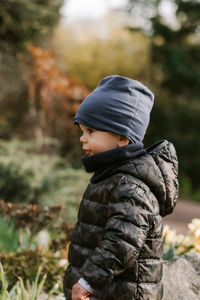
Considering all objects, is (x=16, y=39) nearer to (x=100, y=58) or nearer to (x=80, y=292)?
(x=100, y=58)

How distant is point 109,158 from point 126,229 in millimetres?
319

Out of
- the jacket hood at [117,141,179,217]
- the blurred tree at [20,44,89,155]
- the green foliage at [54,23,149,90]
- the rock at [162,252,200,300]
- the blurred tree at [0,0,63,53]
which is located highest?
the green foliage at [54,23,149,90]

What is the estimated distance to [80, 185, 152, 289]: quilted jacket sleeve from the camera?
1492 mm

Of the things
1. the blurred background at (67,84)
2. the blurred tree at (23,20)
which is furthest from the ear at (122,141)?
the blurred tree at (23,20)

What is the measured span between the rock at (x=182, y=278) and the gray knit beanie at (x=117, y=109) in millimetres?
924

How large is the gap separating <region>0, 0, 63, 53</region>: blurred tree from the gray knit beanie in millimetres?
6786

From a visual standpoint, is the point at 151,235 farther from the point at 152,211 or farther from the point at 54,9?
the point at 54,9

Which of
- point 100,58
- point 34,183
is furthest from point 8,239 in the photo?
point 100,58

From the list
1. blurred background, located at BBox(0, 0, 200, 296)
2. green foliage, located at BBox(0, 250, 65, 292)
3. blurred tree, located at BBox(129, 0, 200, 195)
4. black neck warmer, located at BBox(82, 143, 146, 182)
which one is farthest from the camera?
blurred tree, located at BBox(129, 0, 200, 195)

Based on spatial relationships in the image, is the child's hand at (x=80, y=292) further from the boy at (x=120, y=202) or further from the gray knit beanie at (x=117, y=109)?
the gray knit beanie at (x=117, y=109)

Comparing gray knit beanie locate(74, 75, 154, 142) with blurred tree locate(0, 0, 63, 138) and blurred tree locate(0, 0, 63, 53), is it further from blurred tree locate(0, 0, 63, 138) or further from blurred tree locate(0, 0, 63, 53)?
blurred tree locate(0, 0, 63, 53)

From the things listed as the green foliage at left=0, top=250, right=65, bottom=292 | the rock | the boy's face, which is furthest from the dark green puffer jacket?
the green foliage at left=0, top=250, right=65, bottom=292

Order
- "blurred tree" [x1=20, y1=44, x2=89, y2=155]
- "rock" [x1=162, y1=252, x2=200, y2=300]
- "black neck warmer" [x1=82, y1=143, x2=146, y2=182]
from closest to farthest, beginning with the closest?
"black neck warmer" [x1=82, y1=143, x2=146, y2=182] → "rock" [x1=162, y1=252, x2=200, y2=300] → "blurred tree" [x1=20, y1=44, x2=89, y2=155]

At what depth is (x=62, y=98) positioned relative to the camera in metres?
9.37
